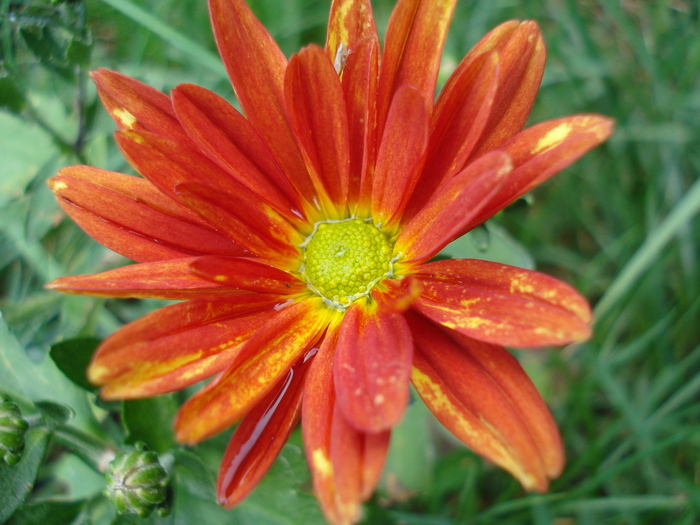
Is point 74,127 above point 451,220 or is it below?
above

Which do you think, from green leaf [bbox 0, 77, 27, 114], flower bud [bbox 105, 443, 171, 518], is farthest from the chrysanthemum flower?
green leaf [bbox 0, 77, 27, 114]

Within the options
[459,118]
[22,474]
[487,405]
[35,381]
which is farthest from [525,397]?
[35,381]

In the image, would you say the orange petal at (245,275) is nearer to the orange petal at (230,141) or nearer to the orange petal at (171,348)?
the orange petal at (171,348)

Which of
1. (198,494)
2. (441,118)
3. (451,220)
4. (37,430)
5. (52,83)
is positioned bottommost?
(198,494)

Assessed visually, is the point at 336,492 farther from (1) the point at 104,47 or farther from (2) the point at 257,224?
(1) the point at 104,47

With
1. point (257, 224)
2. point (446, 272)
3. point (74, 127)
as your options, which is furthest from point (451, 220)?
point (74, 127)

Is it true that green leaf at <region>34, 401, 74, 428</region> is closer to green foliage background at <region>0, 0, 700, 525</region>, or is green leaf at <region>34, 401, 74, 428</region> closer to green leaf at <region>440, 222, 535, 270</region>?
green foliage background at <region>0, 0, 700, 525</region>

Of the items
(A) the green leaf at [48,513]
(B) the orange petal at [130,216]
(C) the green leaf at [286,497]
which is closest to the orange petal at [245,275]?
(B) the orange petal at [130,216]
